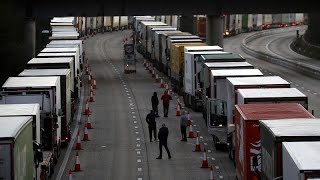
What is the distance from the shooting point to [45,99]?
2852 cm

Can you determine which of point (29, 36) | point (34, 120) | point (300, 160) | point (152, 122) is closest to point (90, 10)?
point (29, 36)

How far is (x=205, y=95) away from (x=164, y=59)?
25263 mm

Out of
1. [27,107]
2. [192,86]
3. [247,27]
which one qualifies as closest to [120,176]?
[27,107]

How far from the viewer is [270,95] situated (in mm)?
26297

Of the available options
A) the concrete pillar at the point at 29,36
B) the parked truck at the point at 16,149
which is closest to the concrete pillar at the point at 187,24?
the concrete pillar at the point at 29,36

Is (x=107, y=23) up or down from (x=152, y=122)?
down

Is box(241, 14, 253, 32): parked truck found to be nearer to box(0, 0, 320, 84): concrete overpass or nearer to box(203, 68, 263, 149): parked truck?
box(0, 0, 320, 84): concrete overpass

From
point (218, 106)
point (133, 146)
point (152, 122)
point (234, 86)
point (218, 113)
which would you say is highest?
point (234, 86)

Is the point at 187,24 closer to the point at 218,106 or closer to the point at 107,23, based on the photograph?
the point at 107,23

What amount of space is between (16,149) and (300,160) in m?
6.07

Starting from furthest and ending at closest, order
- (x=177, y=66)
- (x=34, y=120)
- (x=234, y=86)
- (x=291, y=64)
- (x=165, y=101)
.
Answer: (x=291, y=64)
(x=177, y=66)
(x=165, y=101)
(x=234, y=86)
(x=34, y=120)

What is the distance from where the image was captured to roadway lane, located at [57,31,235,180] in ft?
92.7

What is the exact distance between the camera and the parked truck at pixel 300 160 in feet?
47.4

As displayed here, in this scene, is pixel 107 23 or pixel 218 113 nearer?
pixel 218 113
